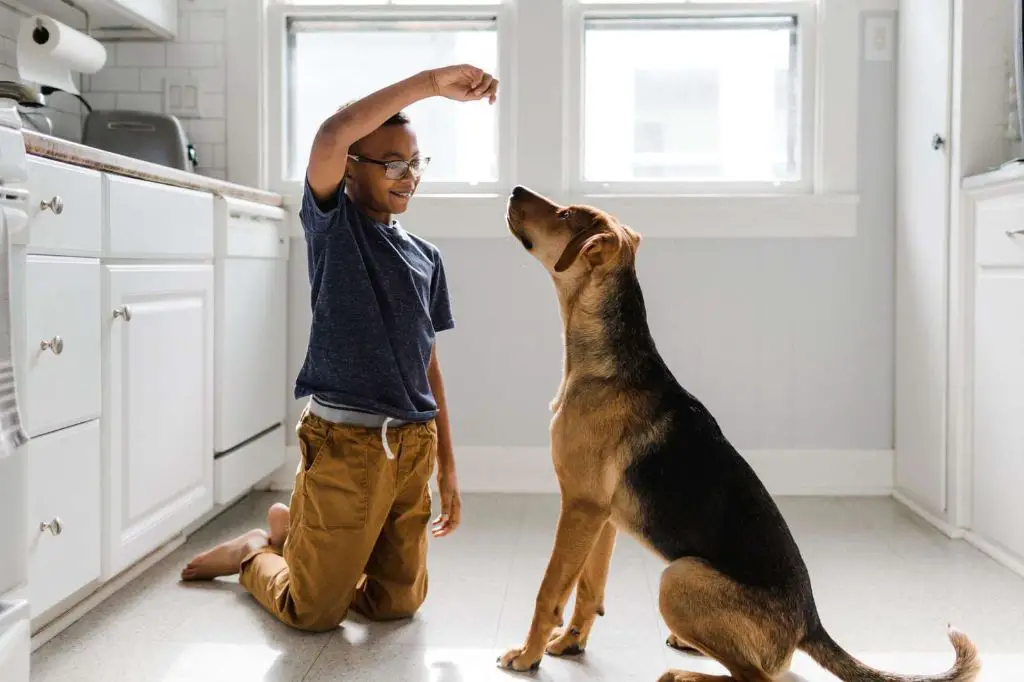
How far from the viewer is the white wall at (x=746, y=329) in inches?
151

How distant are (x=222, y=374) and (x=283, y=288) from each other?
77 centimetres

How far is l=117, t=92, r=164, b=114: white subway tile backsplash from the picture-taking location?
3.87 meters

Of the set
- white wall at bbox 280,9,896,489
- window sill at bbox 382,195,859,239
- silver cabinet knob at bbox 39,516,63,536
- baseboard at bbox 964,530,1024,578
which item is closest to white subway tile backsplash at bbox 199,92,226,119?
white wall at bbox 280,9,896,489

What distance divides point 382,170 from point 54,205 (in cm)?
66

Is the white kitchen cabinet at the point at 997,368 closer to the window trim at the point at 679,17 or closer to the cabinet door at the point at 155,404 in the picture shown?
the window trim at the point at 679,17

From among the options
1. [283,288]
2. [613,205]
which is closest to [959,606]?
[613,205]

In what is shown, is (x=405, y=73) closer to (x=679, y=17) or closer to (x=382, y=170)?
(x=679, y=17)

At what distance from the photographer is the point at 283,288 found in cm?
383

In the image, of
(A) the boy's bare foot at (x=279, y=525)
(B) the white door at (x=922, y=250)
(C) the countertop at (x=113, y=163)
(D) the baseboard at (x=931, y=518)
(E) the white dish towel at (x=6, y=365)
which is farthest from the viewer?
(B) the white door at (x=922, y=250)

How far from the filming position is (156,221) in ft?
8.52

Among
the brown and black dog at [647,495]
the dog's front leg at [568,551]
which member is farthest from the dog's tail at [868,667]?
the dog's front leg at [568,551]

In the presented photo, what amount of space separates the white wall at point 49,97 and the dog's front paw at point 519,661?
233 cm

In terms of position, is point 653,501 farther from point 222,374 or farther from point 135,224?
point 222,374

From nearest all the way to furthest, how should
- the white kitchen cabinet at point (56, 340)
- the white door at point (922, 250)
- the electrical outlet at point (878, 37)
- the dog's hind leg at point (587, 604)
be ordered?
the white kitchen cabinet at point (56, 340) → the dog's hind leg at point (587, 604) → the white door at point (922, 250) → the electrical outlet at point (878, 37)
